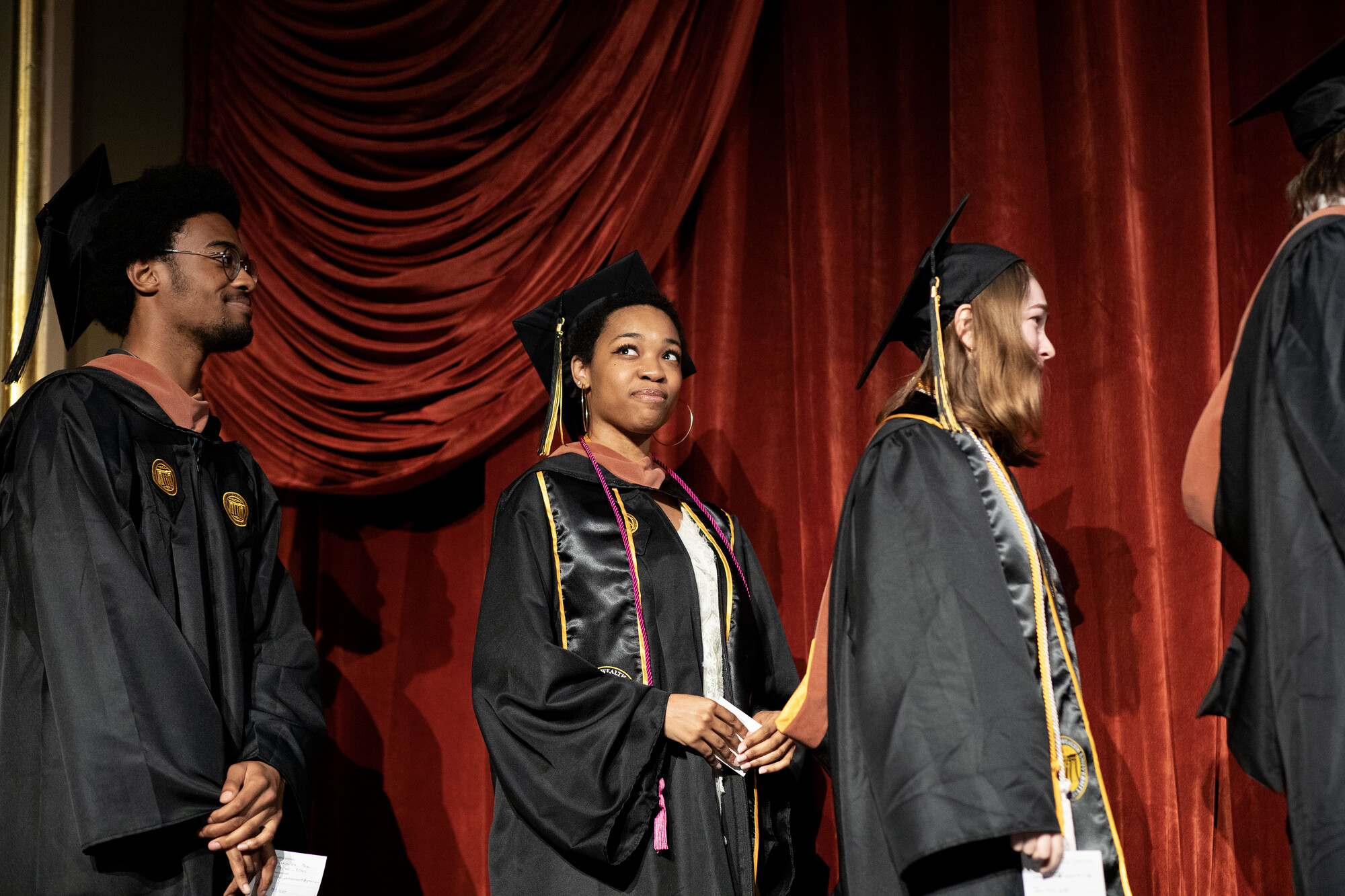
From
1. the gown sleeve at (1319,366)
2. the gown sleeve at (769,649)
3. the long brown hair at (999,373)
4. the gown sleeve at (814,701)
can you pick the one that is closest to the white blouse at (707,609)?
the gown sleeve at (769,649)

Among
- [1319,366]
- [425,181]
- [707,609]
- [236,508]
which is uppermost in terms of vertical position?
[425,181]

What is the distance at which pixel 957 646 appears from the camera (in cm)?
202

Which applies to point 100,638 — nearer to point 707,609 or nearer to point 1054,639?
point 707,609

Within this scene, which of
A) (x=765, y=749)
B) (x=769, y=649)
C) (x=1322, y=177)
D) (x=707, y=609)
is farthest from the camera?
(x=769, y=649)

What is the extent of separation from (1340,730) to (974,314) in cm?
99

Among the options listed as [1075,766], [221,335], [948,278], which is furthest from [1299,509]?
[221,335]

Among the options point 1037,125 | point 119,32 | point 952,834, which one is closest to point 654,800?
point 952,834

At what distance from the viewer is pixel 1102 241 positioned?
3088mm

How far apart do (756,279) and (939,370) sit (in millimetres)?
1304

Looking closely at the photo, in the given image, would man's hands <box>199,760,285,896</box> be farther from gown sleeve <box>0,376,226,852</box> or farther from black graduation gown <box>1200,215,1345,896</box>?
black graduation gown <box>1200,215,1345,896</box>

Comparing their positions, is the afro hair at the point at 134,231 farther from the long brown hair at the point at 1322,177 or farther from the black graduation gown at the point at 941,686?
the long brown hair at the point at 1322,177

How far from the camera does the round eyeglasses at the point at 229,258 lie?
9.41 feet

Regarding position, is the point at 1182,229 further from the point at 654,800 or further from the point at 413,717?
the point at 413,717

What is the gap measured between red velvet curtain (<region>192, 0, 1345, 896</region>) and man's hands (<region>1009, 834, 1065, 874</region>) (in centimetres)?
104
